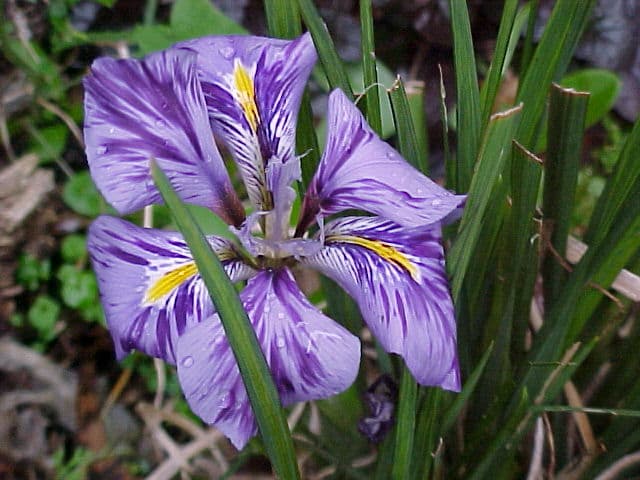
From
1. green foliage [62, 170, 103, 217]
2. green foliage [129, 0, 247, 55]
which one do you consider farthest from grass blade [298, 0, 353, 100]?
green foliage [62, 170, 103, 217]

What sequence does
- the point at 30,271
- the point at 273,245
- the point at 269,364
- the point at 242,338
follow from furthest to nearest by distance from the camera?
the point at 30,271 < the point at 273,245 < the point at 269,364 < the point at 242,338

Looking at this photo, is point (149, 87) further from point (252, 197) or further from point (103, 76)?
point (252, 197)

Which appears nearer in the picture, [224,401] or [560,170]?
[224,401]

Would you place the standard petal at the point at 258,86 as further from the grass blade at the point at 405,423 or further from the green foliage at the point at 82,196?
the green foliage at the point at 82,196

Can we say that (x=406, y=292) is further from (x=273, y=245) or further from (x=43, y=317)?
(x=43, y=317)

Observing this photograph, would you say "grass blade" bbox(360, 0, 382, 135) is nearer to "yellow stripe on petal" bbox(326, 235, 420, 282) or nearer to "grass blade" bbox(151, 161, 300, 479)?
"yellow stripe on petal" bbox(326, 235, 420, 282)

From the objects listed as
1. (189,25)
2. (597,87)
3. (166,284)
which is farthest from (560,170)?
(189,25)

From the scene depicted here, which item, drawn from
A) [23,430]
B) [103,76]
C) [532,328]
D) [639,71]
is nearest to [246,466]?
[23,430]
